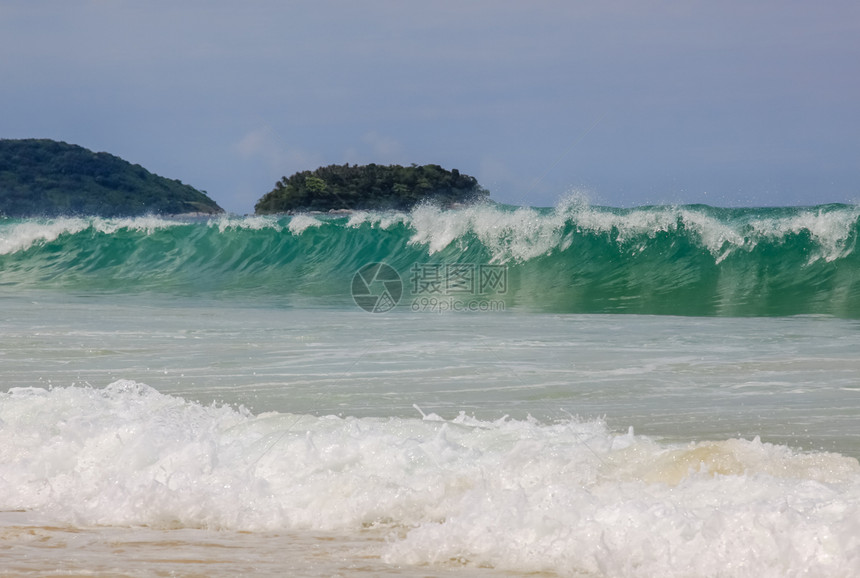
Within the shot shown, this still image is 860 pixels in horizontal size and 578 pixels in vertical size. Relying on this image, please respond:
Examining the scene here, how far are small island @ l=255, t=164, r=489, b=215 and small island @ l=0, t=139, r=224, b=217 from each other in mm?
40001

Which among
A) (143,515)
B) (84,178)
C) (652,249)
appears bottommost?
(143,515)

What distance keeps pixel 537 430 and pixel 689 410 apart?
116cm

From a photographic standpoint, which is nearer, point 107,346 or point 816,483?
point 816,483

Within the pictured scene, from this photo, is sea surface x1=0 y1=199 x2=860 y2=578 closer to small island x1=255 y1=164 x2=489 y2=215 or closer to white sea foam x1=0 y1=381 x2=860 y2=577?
white sea foam x1=0 y1=381 x2=860 y2=577

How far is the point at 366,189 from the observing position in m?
40.0

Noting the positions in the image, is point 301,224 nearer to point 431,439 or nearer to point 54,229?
point 54,229

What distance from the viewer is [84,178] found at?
93.8 m

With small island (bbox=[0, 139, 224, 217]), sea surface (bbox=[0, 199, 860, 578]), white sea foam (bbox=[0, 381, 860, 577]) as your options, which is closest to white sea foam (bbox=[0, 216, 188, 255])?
sea surface (bbox=[0, 199, 860, 578])

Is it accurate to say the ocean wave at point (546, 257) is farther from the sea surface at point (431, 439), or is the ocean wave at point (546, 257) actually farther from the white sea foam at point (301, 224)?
the sea surface at point (431, 439)

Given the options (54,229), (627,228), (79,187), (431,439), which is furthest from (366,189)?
(79,187)

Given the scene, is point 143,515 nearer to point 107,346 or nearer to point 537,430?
point 537,430

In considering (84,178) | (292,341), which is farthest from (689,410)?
(84,178)

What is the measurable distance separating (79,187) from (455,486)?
95496 millimetres

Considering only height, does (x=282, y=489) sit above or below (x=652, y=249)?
below
